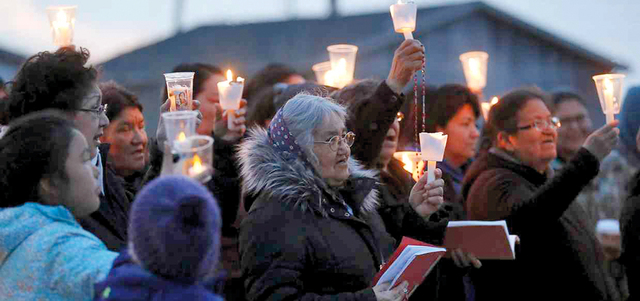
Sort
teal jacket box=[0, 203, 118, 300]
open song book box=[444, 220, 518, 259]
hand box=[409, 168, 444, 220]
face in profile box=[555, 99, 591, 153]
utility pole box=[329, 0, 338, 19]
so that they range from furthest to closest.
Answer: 1. utility pole box=[329, 0, 338, 19]
2. face in profile box=[555, 99, 591, 153]
3. open song book box=[444, 220, 518, 259]
4. hand box=[409, 168, 444, 220]
5. teal jacket box=[0, 203, 118, 300]

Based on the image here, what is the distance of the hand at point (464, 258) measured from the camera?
444 cm

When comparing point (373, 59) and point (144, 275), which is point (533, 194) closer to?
point (144, 275)

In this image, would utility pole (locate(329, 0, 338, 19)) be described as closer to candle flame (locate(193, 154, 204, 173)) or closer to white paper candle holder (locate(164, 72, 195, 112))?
white paper candle holder (locate(164, 72, 195, 112))

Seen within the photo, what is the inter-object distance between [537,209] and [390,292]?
1679mm

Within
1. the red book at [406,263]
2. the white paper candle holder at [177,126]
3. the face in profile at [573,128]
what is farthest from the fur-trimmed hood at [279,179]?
the face in profile at [573,128]

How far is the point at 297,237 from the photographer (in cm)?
330

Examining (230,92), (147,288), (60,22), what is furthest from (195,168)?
(60,22)

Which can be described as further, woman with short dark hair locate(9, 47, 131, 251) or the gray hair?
the gray hair

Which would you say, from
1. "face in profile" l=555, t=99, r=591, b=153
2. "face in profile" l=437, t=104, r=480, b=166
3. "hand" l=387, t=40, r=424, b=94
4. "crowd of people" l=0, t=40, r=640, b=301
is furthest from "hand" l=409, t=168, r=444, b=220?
"face in profile" l=555, t=99, r=591, b=153

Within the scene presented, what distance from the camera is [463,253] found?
176 inches

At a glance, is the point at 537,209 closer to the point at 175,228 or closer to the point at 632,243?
the point at 632,243

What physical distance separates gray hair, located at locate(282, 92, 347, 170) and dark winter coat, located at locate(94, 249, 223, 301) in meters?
1.40

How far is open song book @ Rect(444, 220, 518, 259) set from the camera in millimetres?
4289

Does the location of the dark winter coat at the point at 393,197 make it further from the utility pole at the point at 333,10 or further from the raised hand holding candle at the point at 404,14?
the utility pole at the point at 333,10
